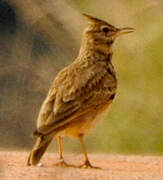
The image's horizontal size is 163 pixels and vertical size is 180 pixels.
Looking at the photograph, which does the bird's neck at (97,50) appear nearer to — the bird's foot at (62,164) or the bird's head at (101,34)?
the bird's head at (101,34)

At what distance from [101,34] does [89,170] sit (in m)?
1.90

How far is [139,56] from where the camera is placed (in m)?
14.6

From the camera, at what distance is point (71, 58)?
586 inches

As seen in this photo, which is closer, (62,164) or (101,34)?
(62,164)

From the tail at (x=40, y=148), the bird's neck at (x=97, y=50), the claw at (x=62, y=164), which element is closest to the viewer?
the tail at (x=40, y=148)

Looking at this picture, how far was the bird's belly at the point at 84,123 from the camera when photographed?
1054cm

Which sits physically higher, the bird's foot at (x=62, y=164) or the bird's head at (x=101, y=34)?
the bird's head at (x=101, y=34)

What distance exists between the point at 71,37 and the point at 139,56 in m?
1.11

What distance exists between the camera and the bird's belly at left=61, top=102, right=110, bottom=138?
1054 cm

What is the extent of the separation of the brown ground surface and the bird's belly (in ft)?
1.40

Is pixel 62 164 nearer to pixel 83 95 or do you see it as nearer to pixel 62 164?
pixel 62 164

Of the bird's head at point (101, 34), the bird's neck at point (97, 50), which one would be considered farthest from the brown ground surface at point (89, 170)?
the bird's head at point (101, 34)

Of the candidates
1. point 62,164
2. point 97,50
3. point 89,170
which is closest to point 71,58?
point 97,50

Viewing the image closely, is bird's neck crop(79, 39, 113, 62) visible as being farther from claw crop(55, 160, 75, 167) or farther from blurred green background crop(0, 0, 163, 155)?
blurred green background crop(0, 0, 163, 155)
